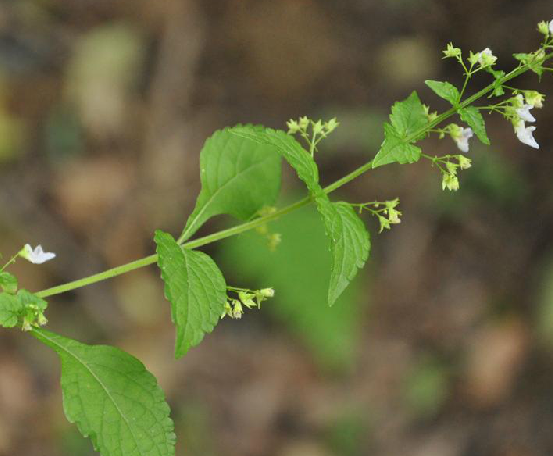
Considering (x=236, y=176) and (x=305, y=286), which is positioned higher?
(x=305, y=286)

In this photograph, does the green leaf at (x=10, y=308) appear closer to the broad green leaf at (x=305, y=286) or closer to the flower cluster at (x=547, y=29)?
the flower cluster at (x=547, y=29)

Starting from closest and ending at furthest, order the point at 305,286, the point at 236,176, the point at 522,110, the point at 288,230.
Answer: the point at 522,110
the point at 236,176
the point at 305,286
the point at 288,230

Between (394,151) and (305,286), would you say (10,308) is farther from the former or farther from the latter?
(305,286)

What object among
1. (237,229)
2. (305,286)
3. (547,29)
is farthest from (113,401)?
(305,286)

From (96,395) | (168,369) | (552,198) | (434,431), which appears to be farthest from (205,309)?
(552,198)

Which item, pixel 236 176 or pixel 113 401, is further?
pixel 236 176

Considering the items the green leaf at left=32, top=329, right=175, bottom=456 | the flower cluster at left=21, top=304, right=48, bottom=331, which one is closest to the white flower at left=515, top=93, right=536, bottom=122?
the green leaf at left=32, top=329, right=175, bottom=456

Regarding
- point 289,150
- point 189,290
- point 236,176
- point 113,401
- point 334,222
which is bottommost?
point 113,401
